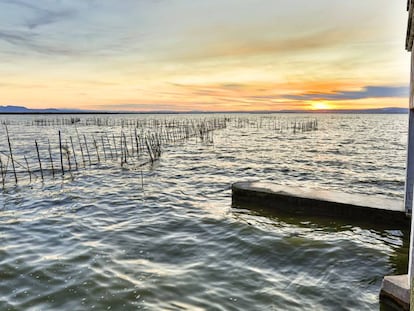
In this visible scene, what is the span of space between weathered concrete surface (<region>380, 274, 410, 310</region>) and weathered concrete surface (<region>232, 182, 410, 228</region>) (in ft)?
14.2

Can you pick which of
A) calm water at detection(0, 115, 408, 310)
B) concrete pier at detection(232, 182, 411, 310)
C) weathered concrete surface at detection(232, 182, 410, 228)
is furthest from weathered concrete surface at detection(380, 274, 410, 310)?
weathered concrete surface at detection(232, 182, 410, 228)

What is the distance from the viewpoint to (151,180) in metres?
17.8

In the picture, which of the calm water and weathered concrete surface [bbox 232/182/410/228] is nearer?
the calm water

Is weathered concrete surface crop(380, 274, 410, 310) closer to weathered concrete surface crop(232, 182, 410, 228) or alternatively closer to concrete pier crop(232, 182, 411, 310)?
concrete pier crop(232, 182, 411, 310)

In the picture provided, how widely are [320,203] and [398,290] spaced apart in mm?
5263

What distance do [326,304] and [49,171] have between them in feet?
61.9

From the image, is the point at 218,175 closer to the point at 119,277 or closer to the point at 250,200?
the point at 250,200

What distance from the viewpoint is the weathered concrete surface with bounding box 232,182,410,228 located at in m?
9.84

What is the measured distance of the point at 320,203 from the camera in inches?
424

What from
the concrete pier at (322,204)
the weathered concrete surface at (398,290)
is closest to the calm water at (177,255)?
the weathered concrete surface at (398,290)

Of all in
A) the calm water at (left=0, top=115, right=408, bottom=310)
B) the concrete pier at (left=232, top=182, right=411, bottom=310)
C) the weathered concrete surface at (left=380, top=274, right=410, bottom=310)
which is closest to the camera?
the weathered concrete surface at (left=380, top=274, right=410, bottom=310)

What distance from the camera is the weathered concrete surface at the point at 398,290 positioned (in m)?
5.42

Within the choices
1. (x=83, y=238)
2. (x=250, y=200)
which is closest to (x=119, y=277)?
(x=83, y=238)

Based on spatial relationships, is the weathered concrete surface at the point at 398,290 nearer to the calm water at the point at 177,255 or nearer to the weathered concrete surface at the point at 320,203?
the calm water at the point at 177,255
